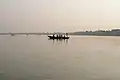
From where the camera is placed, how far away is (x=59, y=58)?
1886 millimetres

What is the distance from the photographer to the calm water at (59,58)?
1.83 metres

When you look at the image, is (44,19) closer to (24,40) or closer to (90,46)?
(24,40)

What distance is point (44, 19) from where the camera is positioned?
189cm

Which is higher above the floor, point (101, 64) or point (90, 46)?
point (90, 46)

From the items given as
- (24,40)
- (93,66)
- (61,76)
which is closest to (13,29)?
(24,40)

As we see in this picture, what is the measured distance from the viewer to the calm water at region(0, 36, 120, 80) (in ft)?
6.01

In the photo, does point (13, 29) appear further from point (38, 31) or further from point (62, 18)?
point (62, 18)

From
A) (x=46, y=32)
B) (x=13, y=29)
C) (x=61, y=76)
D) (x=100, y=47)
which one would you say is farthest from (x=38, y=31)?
(x=100, y=47)

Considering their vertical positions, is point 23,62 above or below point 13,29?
below

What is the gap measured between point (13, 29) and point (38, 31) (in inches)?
9.0

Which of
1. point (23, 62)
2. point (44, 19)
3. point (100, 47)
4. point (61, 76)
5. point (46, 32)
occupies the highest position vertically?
point (44, 19)

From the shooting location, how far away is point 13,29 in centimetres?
191

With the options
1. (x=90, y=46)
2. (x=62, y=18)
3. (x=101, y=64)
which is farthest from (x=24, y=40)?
(x=101, y=64)

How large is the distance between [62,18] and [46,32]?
186 millimetres
